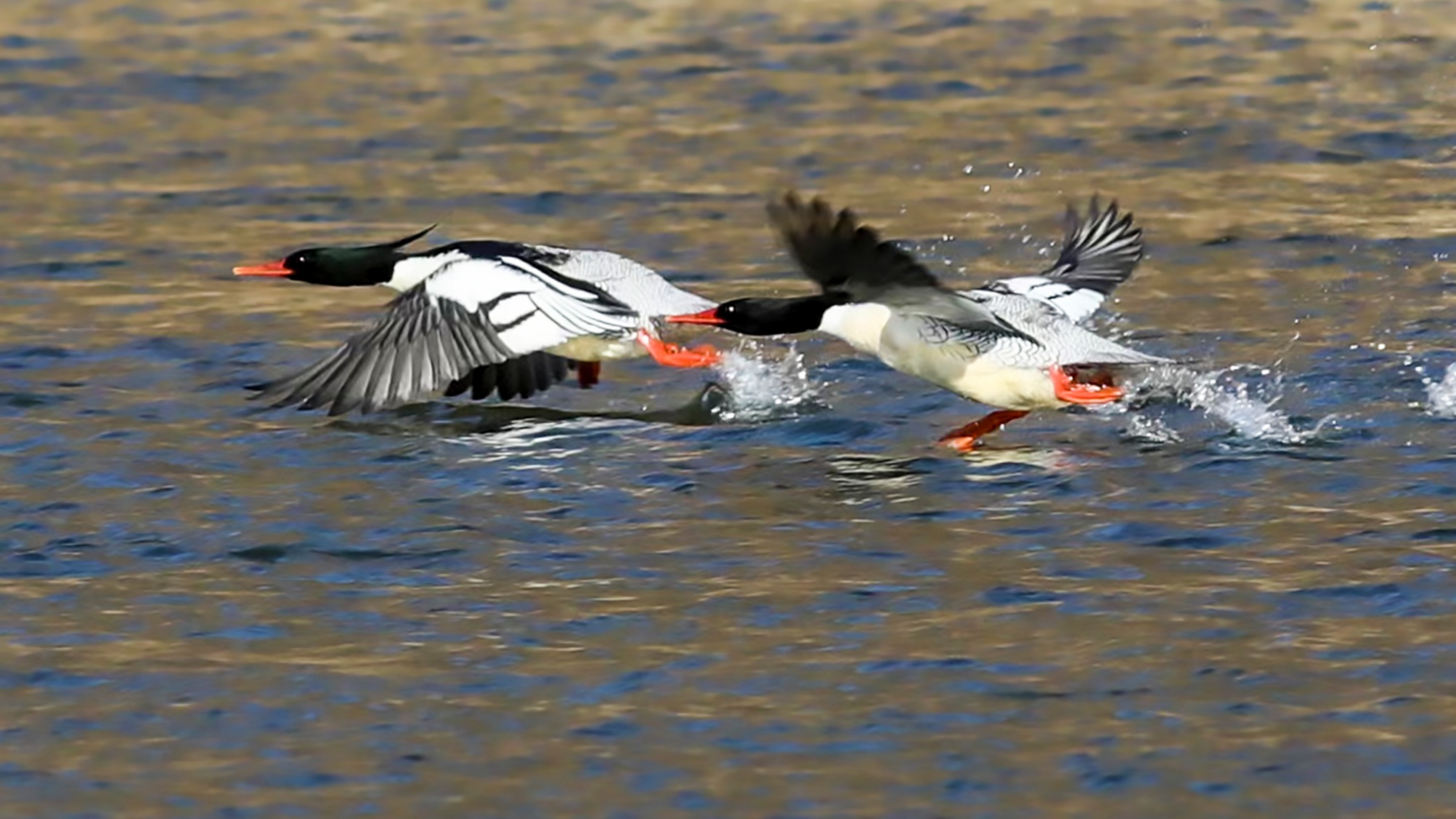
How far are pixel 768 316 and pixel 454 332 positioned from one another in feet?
4.19

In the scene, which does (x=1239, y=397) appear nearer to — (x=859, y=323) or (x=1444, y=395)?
(x=1444, y=395)

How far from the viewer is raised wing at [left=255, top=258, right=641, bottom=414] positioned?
33.5 ft

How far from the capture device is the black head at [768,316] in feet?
33.4

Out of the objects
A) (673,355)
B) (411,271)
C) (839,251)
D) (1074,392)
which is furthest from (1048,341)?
(411,271)

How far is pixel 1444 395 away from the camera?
10.1 m

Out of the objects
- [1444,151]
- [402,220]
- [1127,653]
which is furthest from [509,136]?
[1127,653]

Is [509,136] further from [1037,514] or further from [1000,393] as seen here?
[1037,514]

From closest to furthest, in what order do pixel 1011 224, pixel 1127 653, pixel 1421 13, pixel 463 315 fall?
pixel 1127 653 < pixel 463 315 < pixel 1011 224 < pixel 1421 13

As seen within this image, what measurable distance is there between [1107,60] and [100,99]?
22.9ft

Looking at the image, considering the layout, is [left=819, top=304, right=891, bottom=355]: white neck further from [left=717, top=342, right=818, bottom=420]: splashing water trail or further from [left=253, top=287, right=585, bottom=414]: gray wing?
[left=253, top=287, right=585, bottom=414]: gray wing

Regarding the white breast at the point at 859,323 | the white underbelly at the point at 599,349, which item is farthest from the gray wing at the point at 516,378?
the white breast at the point at 859,323

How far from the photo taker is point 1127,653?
7375mm

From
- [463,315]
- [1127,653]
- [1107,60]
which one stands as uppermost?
[1107,60]

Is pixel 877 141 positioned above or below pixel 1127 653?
above
